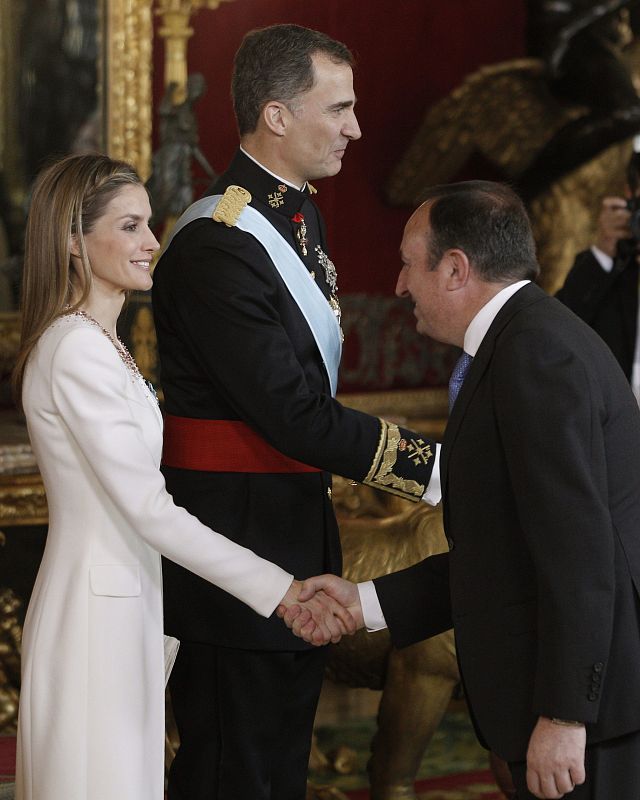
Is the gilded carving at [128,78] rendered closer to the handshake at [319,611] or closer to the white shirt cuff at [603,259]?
the white shirt cuff at [603,259]

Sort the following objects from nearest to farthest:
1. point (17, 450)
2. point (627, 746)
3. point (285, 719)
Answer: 1. point (627, 746)
2. point (285, 719)
3. point (17, 450)

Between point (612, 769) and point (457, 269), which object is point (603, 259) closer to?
point (457, 269)

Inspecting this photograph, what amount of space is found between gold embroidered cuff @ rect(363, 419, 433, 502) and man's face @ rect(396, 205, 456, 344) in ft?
1.33

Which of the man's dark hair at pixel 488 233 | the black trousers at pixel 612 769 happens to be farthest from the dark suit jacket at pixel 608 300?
the black trousers at pixel 612 769

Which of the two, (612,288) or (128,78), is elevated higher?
(128,78)

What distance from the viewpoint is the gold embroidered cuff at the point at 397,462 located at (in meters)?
2.46

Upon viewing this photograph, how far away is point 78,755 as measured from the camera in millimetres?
2180

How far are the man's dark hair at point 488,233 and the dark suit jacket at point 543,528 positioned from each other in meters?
0.05

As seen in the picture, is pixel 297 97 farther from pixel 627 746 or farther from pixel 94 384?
pixel 627 746

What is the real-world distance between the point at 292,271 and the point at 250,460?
37cm

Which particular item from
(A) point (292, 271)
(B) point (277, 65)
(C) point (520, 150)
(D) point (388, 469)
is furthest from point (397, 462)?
(C) point (520, 150)

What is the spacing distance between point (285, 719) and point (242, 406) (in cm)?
61

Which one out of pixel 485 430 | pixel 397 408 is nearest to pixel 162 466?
pixel 485 430

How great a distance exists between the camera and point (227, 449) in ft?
8.16
